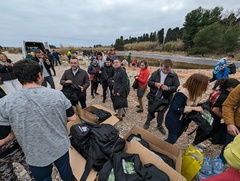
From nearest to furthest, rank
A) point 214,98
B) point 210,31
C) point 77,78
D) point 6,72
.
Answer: point 214,98, point 77,78, point 6,72, point 210,31

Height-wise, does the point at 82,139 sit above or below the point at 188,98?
below

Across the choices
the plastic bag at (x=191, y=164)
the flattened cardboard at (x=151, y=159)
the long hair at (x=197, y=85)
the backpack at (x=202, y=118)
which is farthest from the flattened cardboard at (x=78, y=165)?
the long hair at (x=197, y=85)

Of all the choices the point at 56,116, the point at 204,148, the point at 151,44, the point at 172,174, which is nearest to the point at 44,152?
the point at 56,116

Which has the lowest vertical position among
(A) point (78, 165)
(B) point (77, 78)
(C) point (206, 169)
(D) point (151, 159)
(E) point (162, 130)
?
(E) point (162, 130)

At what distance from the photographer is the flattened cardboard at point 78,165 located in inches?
62.8

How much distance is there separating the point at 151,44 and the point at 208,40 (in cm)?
2600

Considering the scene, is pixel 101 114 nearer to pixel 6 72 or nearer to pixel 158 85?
pixel 158 85

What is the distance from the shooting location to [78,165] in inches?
69.1

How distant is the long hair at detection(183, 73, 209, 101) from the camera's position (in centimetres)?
174

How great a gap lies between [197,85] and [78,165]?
1.92 meters

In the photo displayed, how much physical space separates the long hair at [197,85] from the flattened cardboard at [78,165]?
5.40 ft

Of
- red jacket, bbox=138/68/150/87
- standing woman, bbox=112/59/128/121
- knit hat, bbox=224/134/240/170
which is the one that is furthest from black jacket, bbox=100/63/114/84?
knit hat, bbox=224/134/240/170

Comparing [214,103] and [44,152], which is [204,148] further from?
[44,152]

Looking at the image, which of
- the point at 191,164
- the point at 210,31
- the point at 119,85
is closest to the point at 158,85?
the point at 119,85
